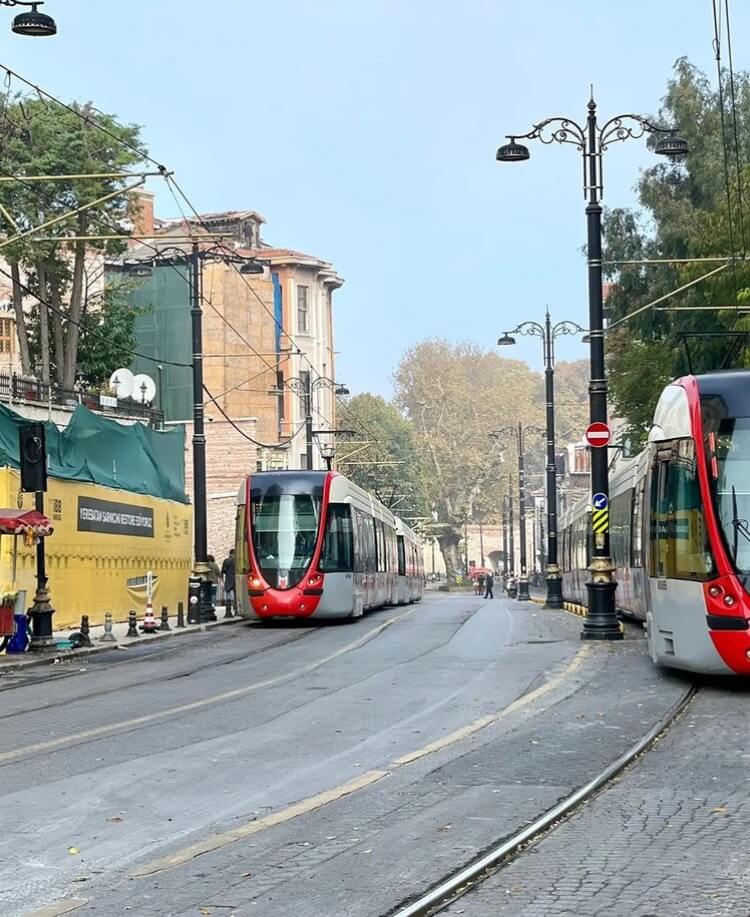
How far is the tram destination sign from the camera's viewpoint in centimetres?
3419

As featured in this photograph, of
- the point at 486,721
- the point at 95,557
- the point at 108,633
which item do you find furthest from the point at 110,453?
the point at 486,721

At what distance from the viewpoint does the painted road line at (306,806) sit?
7.93 meters

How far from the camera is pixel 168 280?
69312 mm

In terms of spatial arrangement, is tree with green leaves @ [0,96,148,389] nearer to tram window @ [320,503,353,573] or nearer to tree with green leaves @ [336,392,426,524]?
tram window @ [320,503,353,573]

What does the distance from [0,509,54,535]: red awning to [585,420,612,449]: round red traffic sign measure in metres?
8.45

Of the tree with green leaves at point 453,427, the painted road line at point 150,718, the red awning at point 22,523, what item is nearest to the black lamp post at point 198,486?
the red awning at point 22,523

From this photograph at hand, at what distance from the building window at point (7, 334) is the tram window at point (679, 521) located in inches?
1610

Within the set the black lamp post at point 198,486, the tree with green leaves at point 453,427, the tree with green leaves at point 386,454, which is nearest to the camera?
the black lamp post at point 198,486

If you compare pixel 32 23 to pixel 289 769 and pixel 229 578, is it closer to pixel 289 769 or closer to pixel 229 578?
pixel 289 769

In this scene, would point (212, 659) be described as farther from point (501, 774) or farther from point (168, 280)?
point (168, 280)

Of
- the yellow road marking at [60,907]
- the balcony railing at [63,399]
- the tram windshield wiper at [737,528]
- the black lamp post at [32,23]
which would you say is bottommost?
the yellow road marking at [60,907]

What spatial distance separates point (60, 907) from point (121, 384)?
41142 millimetres

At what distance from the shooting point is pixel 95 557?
3472 centimetres

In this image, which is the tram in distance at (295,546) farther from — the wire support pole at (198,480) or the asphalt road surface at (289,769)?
the asphalt road surface at (289,769)
